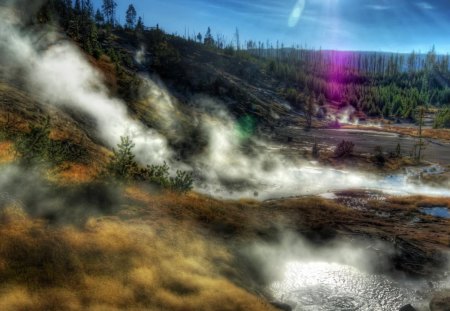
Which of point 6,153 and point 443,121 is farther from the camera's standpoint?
point 443,121

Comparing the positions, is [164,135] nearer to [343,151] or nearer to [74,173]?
[74,173]

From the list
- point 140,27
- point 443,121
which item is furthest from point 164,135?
point 443,121

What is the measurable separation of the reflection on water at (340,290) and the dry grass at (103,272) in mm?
3413

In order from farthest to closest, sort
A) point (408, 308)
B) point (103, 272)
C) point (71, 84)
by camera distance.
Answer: point (71, 84) < point (408, 308) < point (103, 272)

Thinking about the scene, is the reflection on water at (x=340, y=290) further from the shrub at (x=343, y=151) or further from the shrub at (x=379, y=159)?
the shrub at (x=343, y=151)

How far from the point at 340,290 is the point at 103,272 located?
11627 mm

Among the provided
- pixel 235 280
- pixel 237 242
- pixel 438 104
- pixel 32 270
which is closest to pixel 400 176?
pixel 237 242

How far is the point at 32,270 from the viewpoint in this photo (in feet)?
38.9

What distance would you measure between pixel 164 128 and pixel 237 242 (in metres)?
29.8

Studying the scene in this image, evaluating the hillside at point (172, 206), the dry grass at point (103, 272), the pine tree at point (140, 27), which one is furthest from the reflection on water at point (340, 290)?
the pine tree at point (140, 27)

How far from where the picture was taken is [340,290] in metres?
18.2

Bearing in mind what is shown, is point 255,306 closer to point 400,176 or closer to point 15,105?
point 15,105

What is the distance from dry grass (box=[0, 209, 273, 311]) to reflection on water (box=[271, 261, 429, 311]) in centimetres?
341

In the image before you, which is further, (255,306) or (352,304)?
(352,304)
